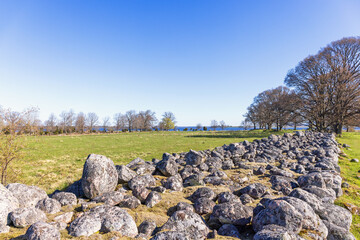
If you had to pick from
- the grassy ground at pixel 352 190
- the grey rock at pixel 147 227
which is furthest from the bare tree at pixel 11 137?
the grassy ground at pixel 352 190

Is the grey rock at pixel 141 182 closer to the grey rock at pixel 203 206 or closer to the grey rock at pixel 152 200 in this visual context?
the grey rock at pixel 152 200

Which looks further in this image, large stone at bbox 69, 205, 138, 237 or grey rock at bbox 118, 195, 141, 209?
grey rock at bbox 118, 195, 141, 209

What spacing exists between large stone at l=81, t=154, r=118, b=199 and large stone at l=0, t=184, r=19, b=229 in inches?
56.1

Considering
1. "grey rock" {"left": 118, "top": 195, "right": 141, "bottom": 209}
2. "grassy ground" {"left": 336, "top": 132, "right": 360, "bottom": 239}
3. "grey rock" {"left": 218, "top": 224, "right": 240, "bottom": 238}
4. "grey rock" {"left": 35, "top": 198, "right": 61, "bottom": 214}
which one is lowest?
"grassy ground" {"left": 336, "top": 132, "right": 360, "bottom": 239}

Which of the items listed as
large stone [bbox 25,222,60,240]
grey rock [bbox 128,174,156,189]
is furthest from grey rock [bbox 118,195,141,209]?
large stone [bbox 25,222,60,240]

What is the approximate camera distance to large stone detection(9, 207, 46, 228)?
3.38 meters

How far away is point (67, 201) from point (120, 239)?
2305 millimetres

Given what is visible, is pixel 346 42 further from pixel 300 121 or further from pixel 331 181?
pixel 331 181

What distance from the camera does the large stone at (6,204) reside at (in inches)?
133

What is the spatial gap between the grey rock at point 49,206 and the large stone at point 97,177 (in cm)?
81

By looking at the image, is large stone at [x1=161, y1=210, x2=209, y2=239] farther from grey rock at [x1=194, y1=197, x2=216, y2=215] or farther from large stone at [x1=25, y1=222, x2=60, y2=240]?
large stone at [x1=25, y1=222, x2=60, y2=240]

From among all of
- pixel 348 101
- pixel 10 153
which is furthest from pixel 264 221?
pixel 348 101

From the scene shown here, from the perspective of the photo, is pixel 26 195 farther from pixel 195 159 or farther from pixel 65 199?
A: pixel 195 159

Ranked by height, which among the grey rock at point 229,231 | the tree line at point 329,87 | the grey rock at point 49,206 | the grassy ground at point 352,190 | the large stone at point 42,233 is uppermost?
the tree line at point 329,87
